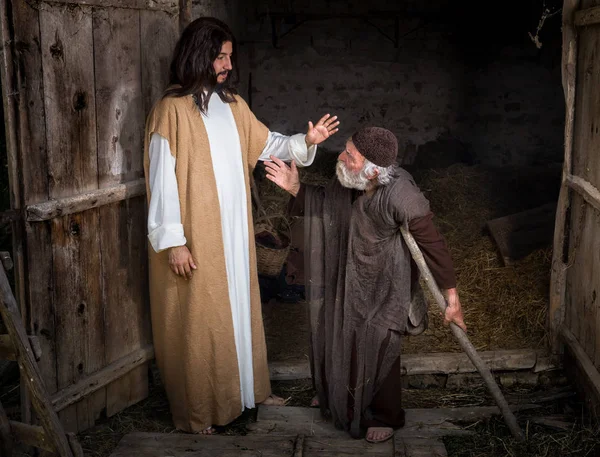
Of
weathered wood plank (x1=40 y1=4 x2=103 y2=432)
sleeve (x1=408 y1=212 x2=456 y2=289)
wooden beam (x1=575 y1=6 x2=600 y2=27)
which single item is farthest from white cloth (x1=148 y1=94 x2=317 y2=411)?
wooden beam (x1=575 y1=6 x2=600 y2=27)

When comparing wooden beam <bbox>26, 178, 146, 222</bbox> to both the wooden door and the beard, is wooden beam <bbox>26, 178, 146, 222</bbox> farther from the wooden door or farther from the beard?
the wooden door

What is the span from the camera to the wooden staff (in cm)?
416

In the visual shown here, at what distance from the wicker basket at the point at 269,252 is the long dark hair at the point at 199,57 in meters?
1.81

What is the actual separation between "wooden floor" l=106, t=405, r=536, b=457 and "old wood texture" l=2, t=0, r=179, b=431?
529mm

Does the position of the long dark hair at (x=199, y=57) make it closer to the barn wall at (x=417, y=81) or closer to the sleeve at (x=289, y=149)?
the sleeve at (x=289, y=149)

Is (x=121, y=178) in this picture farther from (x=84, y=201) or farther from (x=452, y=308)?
(x=452, y=308)

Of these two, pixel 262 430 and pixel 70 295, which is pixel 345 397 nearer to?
pixel 262 430

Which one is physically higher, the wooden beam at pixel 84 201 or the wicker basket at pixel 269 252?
the wooden beam at pixel 84 201

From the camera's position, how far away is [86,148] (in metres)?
4.27

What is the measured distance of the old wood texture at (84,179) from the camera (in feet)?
12.7

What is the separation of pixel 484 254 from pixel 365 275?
10.2ft

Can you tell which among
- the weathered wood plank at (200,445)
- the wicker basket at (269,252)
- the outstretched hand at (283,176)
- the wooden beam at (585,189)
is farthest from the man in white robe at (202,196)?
the wooden beam at (585,189)

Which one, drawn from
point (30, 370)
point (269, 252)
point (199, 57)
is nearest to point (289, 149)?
point (199, 57)

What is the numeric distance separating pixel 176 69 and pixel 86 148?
0.66m
